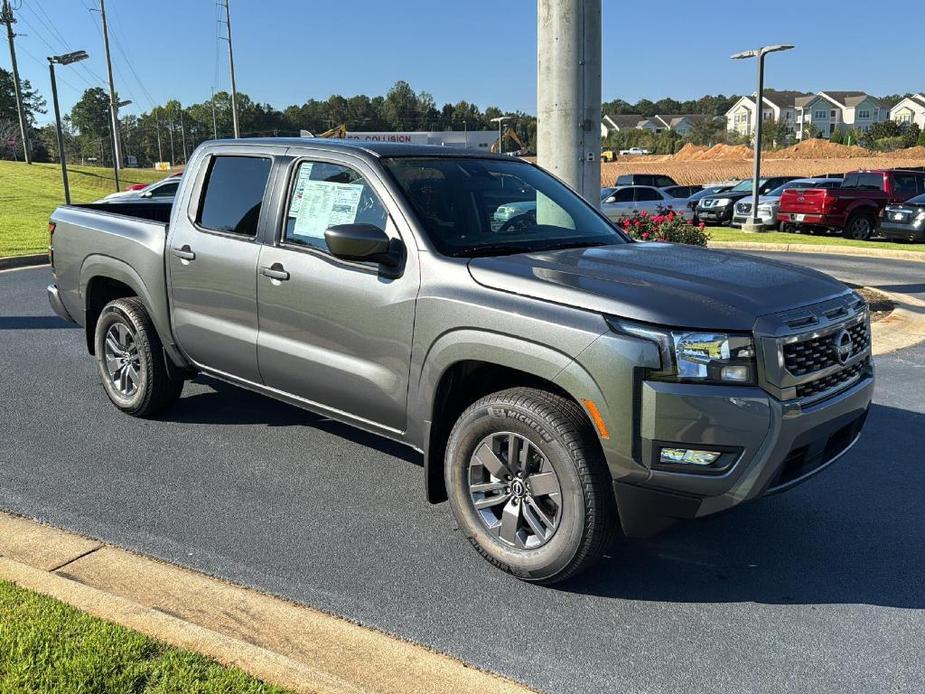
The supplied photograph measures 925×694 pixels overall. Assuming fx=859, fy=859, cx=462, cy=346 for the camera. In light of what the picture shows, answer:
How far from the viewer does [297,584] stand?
367 centimetres

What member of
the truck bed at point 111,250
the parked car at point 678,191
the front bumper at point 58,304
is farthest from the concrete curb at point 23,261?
the parked car at point 678,191

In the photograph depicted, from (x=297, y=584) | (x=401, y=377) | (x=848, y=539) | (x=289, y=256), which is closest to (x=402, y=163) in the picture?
(x=289, y=256)

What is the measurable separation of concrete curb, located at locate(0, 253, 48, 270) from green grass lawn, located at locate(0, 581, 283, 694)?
1418 centimetres

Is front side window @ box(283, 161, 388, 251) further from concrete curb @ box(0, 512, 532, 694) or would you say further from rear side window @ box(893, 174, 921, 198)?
rear side window @ box(893, 174, 921, 198)

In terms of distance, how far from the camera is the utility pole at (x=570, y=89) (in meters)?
9.09

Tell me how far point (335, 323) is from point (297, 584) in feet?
4.29

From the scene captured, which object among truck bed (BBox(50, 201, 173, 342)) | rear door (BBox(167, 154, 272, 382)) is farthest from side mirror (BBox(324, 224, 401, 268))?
truck bed (BBox(50, 201, 173, 342))

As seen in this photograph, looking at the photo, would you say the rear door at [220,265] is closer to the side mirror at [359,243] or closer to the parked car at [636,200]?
the side mirror at [359,243]

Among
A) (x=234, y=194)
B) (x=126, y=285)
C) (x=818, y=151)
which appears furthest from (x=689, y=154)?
(x=234, y=194)

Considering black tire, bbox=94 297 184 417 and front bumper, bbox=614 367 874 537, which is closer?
front bumper, bbox=614 367 874 537

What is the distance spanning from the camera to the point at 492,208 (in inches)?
183

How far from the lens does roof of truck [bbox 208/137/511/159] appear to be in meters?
4.59

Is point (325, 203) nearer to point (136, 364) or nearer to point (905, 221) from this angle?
point (136, 364)

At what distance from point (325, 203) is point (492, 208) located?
35.2 inches
